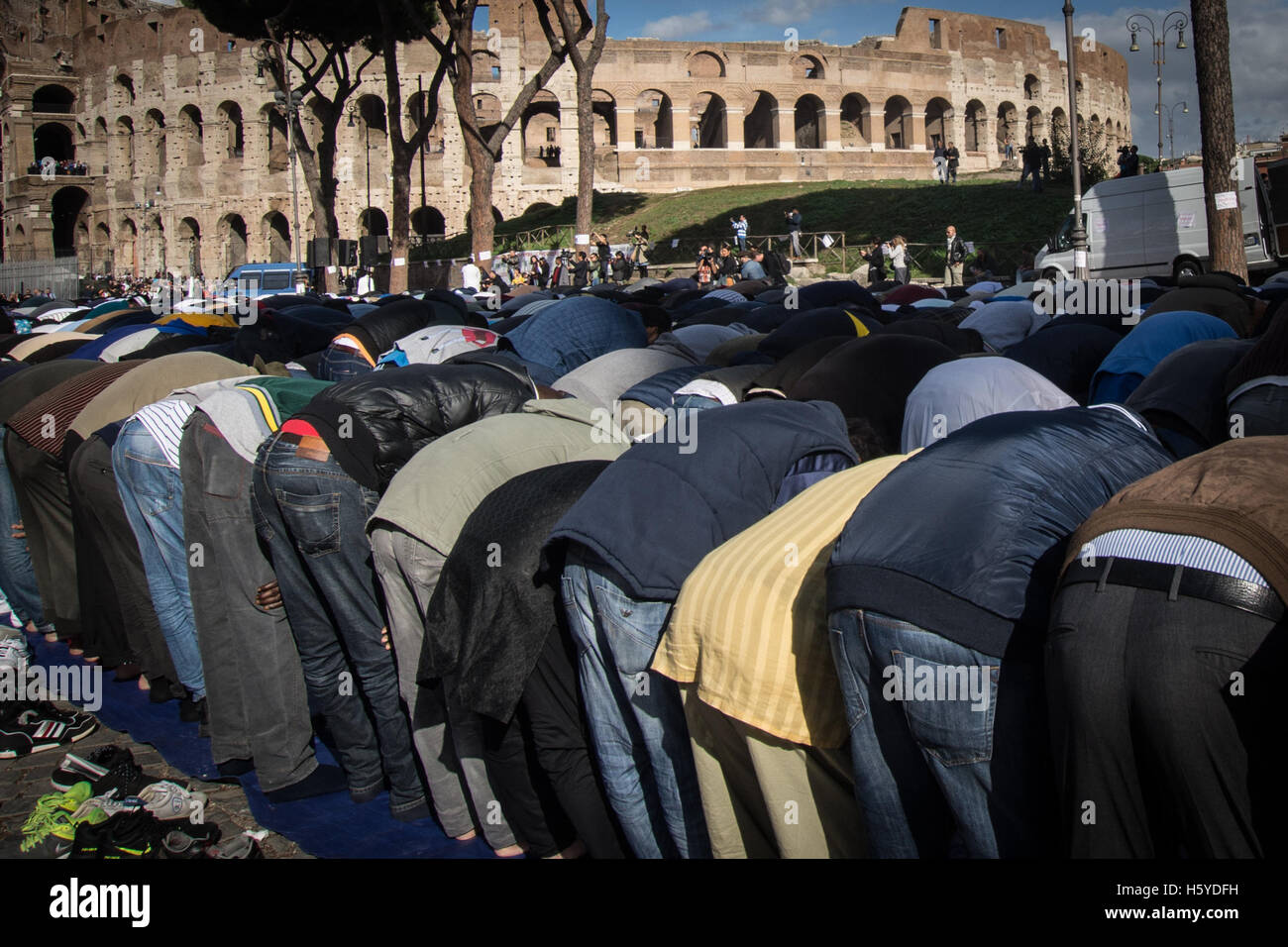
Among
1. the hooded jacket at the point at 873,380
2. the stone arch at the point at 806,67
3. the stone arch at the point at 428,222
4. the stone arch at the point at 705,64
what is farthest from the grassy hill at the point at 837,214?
the hooded jacket at the point at 873,380

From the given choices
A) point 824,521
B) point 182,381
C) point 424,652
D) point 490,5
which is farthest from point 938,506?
point 490,5

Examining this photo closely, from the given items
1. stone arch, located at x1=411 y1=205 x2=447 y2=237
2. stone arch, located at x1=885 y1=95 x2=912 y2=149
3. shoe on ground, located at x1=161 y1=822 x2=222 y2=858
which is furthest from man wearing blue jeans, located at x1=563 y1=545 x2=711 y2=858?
stone arch, located at x1=885 y1=95 x2=912 y2=149

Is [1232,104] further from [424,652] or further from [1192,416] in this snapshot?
[424,652]

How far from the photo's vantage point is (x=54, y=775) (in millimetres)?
4703

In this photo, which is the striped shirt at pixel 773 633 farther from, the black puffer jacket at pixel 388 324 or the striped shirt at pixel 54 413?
the black puffer jacket at pixel 388 324

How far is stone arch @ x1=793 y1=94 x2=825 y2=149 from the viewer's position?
154ft

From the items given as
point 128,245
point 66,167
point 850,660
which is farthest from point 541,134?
point 850,660

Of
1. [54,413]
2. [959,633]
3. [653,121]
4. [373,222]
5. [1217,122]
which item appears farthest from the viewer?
[653,121]

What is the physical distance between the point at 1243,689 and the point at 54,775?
14.9ft

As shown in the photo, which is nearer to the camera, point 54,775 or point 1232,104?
point 54,775

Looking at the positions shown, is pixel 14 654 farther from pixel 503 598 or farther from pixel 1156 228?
pixel 1156 228

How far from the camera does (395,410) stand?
4262 millimetres

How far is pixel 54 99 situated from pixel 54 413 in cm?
5470

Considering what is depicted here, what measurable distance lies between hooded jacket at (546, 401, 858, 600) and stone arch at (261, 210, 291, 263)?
1822 inches
